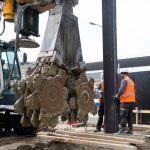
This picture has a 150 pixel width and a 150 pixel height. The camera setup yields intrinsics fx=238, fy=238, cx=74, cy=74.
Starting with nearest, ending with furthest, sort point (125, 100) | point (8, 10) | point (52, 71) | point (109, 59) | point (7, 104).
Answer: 1. point (52, 71)
2. point (8, 10)
3. point (125, 100)
4. point (109, 59)
5. point (7, 104)

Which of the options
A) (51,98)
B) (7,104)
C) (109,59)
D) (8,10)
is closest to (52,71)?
A: (51,98)

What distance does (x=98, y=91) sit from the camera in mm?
6008

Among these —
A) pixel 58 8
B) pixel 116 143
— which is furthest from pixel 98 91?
pixel 58 8

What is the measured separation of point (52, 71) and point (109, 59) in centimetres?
240

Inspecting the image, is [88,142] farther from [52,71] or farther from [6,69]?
[6,69]

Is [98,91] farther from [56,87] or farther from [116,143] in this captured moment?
[56,87]

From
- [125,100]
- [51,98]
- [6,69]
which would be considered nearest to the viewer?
[51,98]

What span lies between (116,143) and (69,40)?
6.27 ft

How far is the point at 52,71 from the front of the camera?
3.50 meters

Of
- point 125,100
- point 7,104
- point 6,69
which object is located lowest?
point 7,104

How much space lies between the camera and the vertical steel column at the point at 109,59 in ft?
18.1

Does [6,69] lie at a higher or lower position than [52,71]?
higher

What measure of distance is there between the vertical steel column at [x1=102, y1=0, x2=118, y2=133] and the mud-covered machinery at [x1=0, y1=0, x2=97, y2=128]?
54.7 inches

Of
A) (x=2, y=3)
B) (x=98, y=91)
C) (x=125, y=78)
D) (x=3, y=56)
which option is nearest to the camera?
(x=2, y=3)
